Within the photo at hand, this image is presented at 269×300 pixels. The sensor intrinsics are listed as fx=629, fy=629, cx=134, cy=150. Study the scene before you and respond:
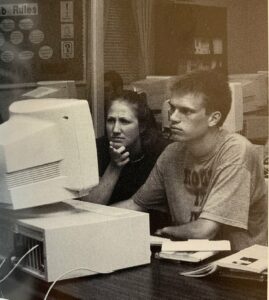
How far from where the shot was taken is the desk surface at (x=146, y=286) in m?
1.68

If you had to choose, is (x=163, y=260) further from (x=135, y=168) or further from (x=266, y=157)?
(x=266, y=157)

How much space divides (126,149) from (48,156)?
0.29 metres

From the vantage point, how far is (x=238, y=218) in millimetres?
1817

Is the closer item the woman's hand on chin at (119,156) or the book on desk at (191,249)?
the book on desk at (191,249)

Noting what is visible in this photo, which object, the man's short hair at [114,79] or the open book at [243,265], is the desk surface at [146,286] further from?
the man's short hair at [114,79]

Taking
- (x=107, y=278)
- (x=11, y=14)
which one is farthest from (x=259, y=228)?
(x=11, y=14)

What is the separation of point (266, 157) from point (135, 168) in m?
0.54

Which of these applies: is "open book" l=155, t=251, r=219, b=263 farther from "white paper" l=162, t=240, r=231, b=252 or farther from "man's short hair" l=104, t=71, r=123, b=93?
"man's short hair" l=104, t=71, r=123, b=93

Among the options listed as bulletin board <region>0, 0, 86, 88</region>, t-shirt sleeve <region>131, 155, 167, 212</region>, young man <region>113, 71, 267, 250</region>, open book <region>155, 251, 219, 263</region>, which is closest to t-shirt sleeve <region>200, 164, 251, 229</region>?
young man <region>113, 71, 267, 250</region>

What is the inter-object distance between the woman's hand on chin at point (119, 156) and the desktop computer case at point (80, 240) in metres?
0.18

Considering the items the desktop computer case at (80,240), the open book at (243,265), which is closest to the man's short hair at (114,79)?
the desktop computer case at (80,240)

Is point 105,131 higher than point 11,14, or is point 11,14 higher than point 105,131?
point 11,14

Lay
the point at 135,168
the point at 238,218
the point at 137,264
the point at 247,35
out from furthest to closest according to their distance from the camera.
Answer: the point at 135,168 → the point at 137,264 → the point at 238,218 → the point at 247,35

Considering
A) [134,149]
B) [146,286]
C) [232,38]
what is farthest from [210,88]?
[146,286]
